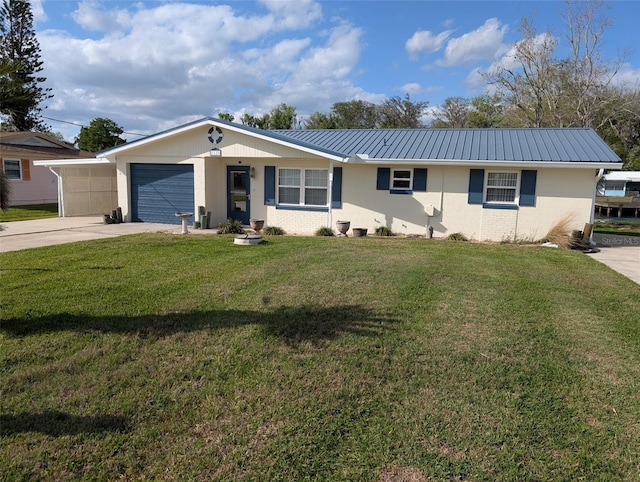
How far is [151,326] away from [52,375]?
1218 millimetres

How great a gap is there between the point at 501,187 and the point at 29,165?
23.3 meters

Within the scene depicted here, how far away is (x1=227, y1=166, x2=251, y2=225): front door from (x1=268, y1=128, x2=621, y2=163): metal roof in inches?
83.9

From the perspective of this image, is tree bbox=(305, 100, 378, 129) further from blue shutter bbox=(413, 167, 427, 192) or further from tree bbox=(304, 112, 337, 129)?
blue shutter bbox=(413, 167, 427, 192)

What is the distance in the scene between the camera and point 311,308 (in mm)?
5848

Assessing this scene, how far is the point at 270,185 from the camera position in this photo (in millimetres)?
15531

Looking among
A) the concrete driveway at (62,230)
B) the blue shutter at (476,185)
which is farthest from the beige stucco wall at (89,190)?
the blue shutter at (476,185)

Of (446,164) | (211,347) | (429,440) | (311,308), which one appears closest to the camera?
(429,440)

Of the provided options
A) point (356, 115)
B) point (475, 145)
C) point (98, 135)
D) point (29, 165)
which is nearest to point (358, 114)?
point (356, 115)

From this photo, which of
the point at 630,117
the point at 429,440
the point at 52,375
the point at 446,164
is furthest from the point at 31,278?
the point at 630,117

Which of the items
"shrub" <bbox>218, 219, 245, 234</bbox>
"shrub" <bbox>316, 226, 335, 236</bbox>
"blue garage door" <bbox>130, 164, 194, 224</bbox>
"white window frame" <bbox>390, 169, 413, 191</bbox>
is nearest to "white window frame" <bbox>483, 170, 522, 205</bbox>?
"white window frame" <bbox>390, 169, 413, 191</bbox>

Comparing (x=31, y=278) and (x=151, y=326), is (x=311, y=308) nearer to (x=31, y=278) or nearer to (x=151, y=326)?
(x=151, y=326)

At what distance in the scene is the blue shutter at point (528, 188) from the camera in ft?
43.4

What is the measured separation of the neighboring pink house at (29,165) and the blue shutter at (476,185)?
19.9 metres

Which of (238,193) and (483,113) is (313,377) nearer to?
(238,193)
